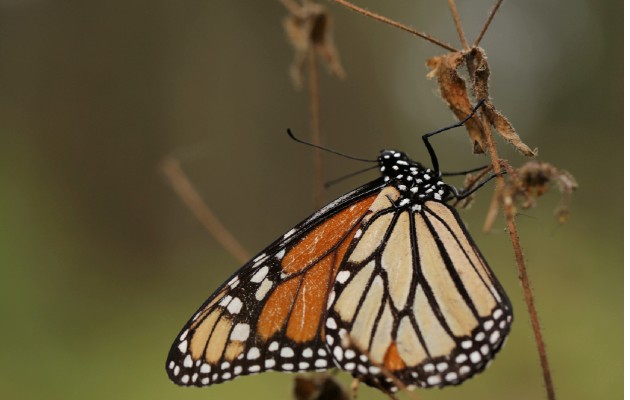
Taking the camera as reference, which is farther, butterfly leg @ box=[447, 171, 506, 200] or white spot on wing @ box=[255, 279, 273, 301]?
white spot on wing @ box=[255, 279, 273, 301]

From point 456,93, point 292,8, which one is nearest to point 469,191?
point 456,93

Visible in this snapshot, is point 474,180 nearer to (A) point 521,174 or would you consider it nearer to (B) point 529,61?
(A) point 521,174

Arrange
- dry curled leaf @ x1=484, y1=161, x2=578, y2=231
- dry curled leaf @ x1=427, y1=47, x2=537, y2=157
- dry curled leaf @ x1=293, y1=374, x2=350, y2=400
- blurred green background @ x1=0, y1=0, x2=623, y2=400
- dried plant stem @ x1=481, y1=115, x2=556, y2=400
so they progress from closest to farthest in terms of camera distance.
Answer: dried plant stem @ x1=481, y1=115, x2=556, y2=400 → dry curled leaf @ x1=484, y1=161, x2=578, y2=231 → dry curled leaf @ x1=427, y1=47, x2=537, y2=157 → dry curled leaf @ x1=293, y1=374, x2=350, y2=400 → blurred green background @ x1=0, y1=0, x2=623, y2=400

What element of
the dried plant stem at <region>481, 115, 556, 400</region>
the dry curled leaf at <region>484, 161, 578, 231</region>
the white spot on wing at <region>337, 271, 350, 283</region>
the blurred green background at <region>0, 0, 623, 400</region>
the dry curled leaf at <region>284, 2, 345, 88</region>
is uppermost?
the blurred green background at <region>0, 0, 623, 400</region>

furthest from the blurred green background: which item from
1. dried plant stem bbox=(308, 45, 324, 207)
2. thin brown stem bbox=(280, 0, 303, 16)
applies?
thin brown stem bbox=(280, 0, 303, 16)

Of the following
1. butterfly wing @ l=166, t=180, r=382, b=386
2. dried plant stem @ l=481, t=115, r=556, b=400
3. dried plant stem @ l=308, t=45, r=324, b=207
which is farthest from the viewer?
butterfly wing @ l=166, t=180, r=382, b=386

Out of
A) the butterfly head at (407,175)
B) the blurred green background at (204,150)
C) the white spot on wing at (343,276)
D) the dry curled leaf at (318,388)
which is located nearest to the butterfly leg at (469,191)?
the butterfly head at (407,175)

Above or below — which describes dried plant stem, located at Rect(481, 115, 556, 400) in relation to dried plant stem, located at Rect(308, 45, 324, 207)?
below

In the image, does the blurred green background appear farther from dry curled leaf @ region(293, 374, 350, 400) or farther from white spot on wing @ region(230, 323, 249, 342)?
dry curled leaf @ region(293, 374, 350, 400)
